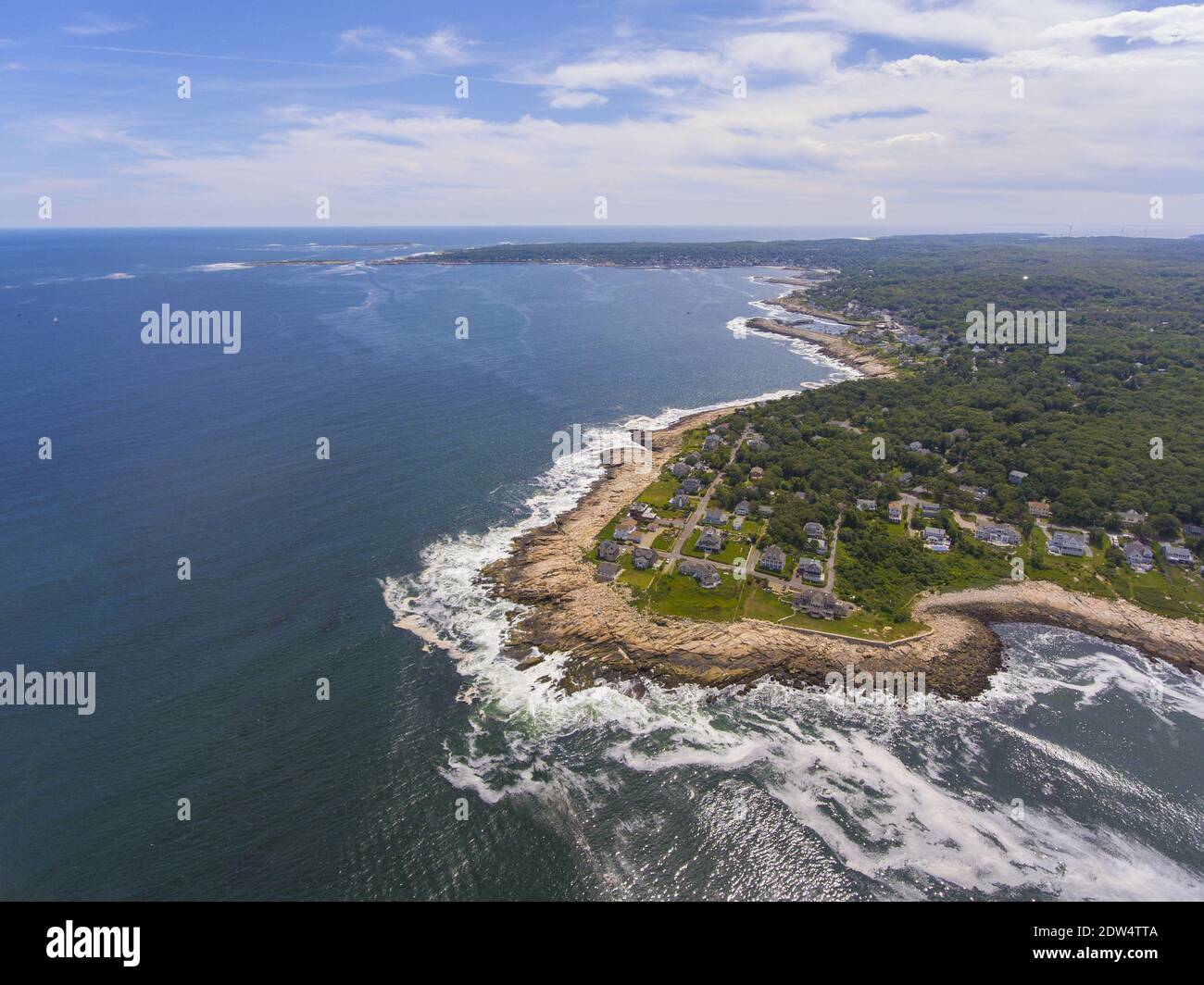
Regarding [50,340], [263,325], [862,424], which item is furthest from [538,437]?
[50,340]

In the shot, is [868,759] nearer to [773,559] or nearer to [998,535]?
[773,559]

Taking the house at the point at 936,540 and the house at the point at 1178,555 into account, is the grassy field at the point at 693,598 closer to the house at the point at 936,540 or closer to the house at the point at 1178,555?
the house at the point at 936,540

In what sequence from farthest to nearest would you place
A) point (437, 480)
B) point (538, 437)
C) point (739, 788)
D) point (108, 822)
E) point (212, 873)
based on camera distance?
point (538, 437) → point (437, 480) → point (739, 788) → point (108, 822) → point (212, 873)

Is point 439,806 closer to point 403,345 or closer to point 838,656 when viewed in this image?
point 838,656

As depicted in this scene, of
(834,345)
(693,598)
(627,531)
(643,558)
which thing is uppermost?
(834,345)

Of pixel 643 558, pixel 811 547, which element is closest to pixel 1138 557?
pixel 811 547

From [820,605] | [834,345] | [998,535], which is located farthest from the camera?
[834,345]

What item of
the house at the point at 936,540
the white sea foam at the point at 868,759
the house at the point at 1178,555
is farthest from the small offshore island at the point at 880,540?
the white sea foam at the point at 868,759
